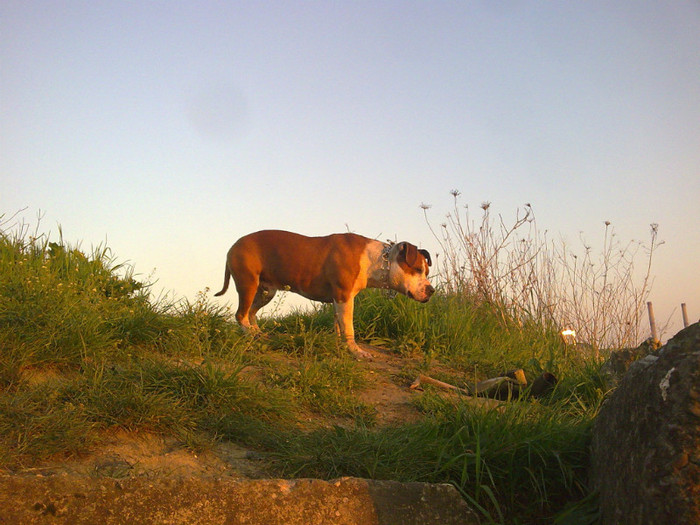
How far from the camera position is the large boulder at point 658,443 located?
2475 mm

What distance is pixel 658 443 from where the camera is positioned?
2.59 meters

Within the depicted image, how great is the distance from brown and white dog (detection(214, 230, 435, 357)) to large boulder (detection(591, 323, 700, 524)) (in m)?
4.18

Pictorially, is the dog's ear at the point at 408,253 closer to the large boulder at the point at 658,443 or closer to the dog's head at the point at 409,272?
the dog's head at the point at 409,272

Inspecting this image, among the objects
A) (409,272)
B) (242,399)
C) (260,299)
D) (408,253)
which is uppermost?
(408,253)

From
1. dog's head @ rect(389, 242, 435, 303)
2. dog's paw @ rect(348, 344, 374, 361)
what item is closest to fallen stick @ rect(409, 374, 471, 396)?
dog's paw @ rect(348, 344, 374, 361)

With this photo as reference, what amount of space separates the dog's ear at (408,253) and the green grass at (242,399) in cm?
98

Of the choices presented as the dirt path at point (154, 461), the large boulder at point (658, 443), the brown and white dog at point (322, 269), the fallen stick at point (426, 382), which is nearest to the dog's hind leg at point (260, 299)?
the brown and white dog at point (322, 269)

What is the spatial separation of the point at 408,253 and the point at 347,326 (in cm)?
116

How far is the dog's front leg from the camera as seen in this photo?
669 centimetres

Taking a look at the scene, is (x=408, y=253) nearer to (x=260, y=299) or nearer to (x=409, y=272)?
(x=409, y=272)

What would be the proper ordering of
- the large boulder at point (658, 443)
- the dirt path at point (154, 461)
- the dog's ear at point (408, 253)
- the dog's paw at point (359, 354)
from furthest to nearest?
the dog's ear at point (408, 253) → the dog's paw at point (359, 354) → the dirt path at point (154, 461) → the large boulder at point (658, 443)

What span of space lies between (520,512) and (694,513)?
1085 mm

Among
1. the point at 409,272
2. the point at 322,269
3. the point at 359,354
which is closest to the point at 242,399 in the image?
the point at 359,354

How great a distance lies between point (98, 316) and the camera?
5.18 m
